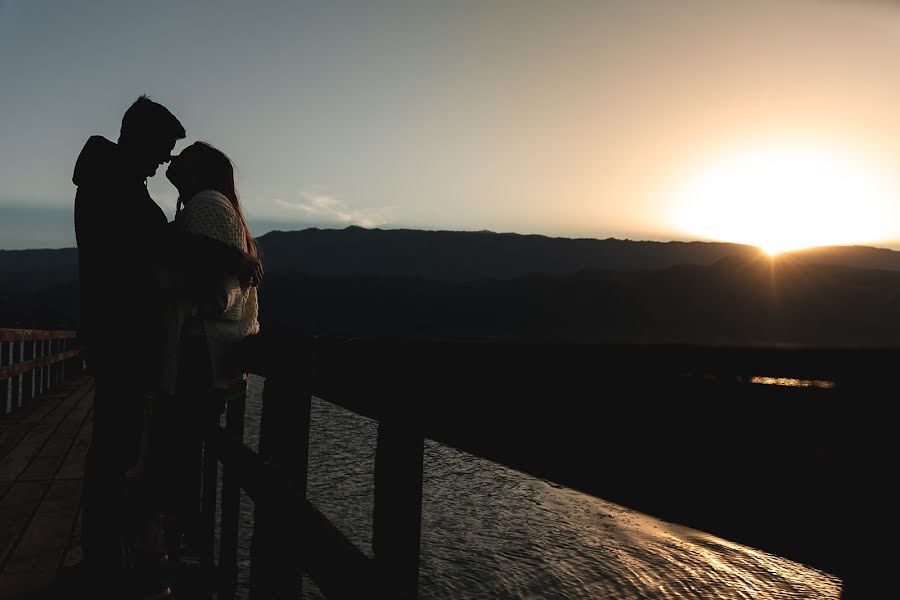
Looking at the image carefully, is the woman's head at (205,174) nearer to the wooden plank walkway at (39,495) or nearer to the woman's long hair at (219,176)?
the woman's long hair at (219,176)

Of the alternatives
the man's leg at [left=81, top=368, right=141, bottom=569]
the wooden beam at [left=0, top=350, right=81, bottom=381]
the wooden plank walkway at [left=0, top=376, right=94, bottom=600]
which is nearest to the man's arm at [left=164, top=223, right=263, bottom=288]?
the man's leg at [left=81, top=368, right=141, bottom=569]

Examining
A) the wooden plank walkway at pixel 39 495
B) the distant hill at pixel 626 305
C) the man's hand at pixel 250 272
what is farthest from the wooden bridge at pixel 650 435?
the distant hill at pixel 626 305

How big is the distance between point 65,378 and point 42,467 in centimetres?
924

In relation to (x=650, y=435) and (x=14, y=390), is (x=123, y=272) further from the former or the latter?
(x=14, y=390)

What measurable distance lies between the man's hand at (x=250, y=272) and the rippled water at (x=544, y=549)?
4325mm

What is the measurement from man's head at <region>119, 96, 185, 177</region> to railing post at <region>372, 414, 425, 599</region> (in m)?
1.61

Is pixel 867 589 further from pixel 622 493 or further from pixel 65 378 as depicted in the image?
pixel 65 378

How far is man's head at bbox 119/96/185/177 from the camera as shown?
2.46 metres

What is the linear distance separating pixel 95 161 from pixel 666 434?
2.29 metres

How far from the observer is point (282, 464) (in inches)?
91.5

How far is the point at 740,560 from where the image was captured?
8609mm

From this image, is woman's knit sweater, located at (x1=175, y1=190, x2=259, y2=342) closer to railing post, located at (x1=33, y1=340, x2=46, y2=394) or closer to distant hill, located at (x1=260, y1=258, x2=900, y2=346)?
railing post, located at (x1=33, y1=340, x2=46, y2=394)

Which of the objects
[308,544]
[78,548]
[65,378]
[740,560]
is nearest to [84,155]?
[308,544]

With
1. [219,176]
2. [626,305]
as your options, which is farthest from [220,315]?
[626,305]
